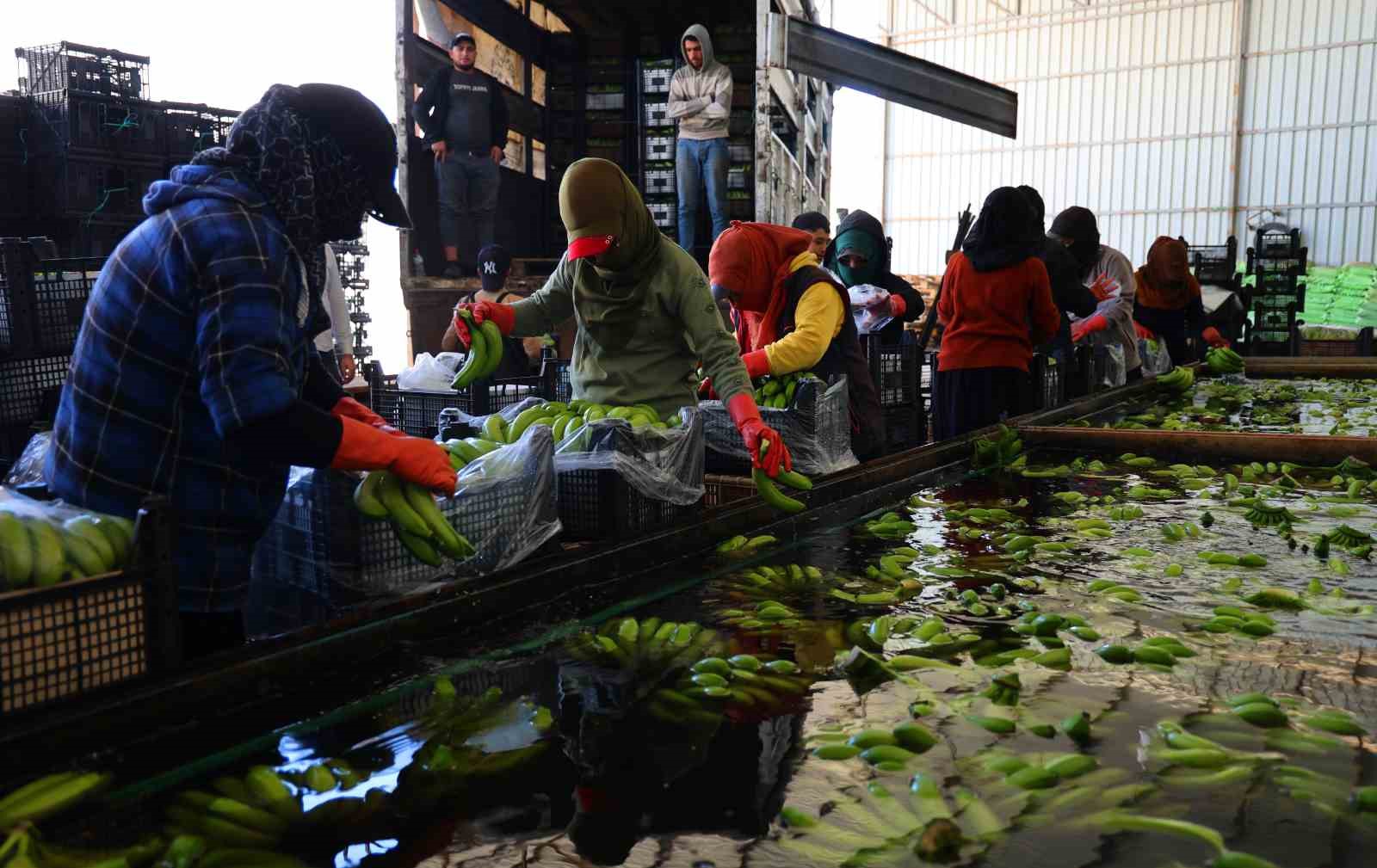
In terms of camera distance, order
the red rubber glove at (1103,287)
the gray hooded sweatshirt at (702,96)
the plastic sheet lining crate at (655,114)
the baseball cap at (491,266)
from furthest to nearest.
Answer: the plastic sheet lining crate at (655,114)
the gray hooded sweatshirt at (702,96)
the baseball cap at (491,266)
the red rubber glove at (1103,287)

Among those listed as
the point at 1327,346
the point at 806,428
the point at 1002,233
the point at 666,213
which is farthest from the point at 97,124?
the point at 1327,346

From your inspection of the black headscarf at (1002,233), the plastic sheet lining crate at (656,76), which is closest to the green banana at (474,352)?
the black headscarf at (1002,233)

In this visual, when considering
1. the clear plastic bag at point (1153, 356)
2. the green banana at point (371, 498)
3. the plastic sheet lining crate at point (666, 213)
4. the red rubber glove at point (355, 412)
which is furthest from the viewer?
the plastic sheet lining crate at point (666, 213)

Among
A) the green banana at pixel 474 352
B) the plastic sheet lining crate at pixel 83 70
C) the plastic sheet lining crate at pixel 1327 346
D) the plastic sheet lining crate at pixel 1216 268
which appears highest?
the plastic sheet lining crate at pixel 83 70

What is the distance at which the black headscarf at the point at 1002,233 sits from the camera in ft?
14.3

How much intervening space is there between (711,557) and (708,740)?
3.25 ft

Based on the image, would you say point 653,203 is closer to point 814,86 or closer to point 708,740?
point 814,86

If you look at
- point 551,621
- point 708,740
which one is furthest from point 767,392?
point 708,740

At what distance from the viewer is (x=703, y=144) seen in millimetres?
8539

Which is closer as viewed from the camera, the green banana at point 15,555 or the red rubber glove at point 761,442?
the green banana at point 15,555

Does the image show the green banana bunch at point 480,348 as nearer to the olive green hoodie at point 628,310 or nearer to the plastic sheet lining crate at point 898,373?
the olive green hoodie at point 628,310

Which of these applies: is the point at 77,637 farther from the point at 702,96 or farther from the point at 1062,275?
the point at 702,96

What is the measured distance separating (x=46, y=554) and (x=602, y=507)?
3.86 ft

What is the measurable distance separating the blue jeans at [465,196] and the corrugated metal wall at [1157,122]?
13101mm
